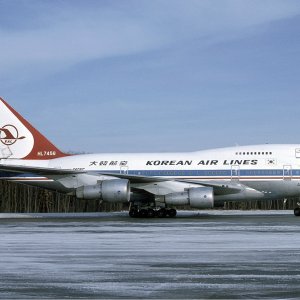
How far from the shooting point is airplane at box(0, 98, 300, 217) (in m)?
34.7

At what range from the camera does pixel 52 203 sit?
6969 centimetres

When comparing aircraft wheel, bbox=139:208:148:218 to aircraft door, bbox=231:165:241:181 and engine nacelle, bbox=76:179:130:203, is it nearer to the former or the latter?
engine nacelle, bbox=76:179:130:203

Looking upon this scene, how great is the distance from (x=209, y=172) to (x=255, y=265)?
23060 millimetres

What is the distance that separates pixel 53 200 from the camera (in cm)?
7000

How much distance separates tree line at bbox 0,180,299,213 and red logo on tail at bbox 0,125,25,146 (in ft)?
79.0

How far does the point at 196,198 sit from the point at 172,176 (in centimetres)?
346

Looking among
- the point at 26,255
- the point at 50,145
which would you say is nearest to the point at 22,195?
the point at 50,145

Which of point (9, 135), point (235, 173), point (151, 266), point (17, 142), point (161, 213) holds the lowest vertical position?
point (151, 266)

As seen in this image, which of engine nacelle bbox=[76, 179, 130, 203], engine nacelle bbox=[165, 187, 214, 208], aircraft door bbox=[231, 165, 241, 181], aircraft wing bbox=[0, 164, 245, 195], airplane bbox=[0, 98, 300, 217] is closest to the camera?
engine nacelle bbox=[165, 187, 214, 208]

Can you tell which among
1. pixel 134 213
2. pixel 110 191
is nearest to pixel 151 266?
pixel 110 191

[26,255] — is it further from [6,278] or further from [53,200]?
[53,200]

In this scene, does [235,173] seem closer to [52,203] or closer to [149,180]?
[149,180]

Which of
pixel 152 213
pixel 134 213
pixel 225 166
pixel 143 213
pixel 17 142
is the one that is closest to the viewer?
pixel 225 166

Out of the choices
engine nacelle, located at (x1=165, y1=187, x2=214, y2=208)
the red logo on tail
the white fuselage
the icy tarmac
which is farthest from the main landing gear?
the icy tarmac
